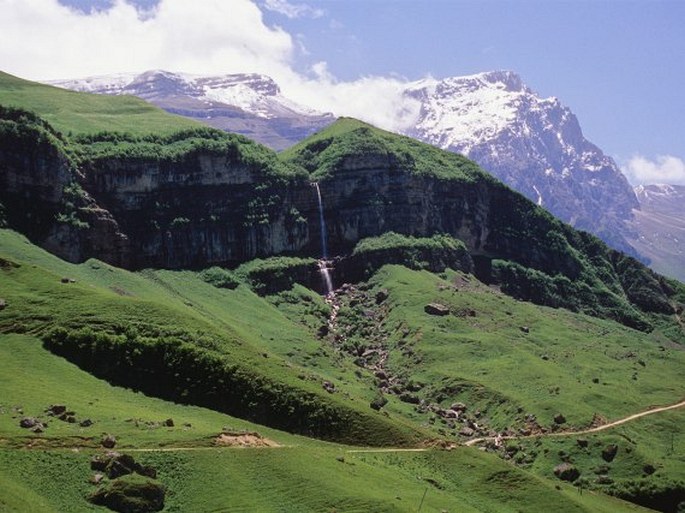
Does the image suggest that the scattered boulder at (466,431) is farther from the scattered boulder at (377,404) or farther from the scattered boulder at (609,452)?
the scattered boulder at (609,452)

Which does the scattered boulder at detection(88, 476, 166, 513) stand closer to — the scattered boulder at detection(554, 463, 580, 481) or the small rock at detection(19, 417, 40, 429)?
the small rock at detection(19, 417, 40, 429)

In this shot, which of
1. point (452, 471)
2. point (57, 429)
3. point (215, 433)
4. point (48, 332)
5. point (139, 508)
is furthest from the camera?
point (48, 332)

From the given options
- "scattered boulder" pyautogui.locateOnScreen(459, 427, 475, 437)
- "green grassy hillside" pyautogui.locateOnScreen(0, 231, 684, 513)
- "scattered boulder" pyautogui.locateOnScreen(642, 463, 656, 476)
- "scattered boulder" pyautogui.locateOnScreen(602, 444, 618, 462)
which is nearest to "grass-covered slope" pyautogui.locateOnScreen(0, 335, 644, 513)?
"green grassy hillside" pyautogui.locateOnScreen(0, 231, 684, 513)

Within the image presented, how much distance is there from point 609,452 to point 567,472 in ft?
36.5

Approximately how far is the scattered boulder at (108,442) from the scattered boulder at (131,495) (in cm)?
1068

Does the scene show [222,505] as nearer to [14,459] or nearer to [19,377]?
[14,459]

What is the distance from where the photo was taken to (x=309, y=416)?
164 m

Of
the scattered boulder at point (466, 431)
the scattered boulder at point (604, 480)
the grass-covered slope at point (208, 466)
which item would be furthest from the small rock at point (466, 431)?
the grass-covered slope at point (208, 466)

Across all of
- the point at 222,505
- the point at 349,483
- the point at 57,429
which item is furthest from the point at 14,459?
the point at 349,483

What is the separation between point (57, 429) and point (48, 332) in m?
43.6

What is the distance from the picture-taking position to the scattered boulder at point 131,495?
113 meters

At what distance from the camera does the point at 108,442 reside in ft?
414

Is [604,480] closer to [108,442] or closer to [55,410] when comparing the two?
[108,442]

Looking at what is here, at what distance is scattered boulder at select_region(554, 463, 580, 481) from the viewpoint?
584 ft
